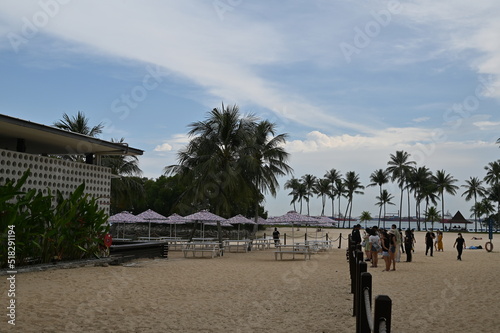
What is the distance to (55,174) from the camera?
15.1m

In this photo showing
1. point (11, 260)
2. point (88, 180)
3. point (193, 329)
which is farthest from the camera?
point (88, 180)

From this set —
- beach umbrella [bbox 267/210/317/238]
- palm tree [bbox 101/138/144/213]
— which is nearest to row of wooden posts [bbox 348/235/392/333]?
beach umbrella [bbox 267/210/317/238]

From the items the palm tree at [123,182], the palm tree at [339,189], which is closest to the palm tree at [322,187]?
the palm tree at [339,189]

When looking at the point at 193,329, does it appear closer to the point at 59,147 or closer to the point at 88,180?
the point at 88,180

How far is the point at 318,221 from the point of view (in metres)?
30.1

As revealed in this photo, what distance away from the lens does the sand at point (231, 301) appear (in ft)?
23.8

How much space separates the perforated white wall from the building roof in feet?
2.12

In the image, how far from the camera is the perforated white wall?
13352 mm

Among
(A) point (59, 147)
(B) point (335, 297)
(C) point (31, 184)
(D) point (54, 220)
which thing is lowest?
(B) point (335, 297)

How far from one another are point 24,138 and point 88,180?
2373mm

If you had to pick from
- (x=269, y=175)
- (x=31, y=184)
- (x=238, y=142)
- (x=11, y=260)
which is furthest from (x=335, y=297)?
(x=269, y=175)

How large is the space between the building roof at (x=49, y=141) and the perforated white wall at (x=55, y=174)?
65cm

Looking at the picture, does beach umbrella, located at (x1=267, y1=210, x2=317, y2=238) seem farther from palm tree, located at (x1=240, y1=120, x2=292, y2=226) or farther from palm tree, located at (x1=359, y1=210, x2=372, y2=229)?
palm tree, located at (x1=359, y1=210, x2=372, y2=229)

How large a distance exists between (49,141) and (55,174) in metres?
1.38
